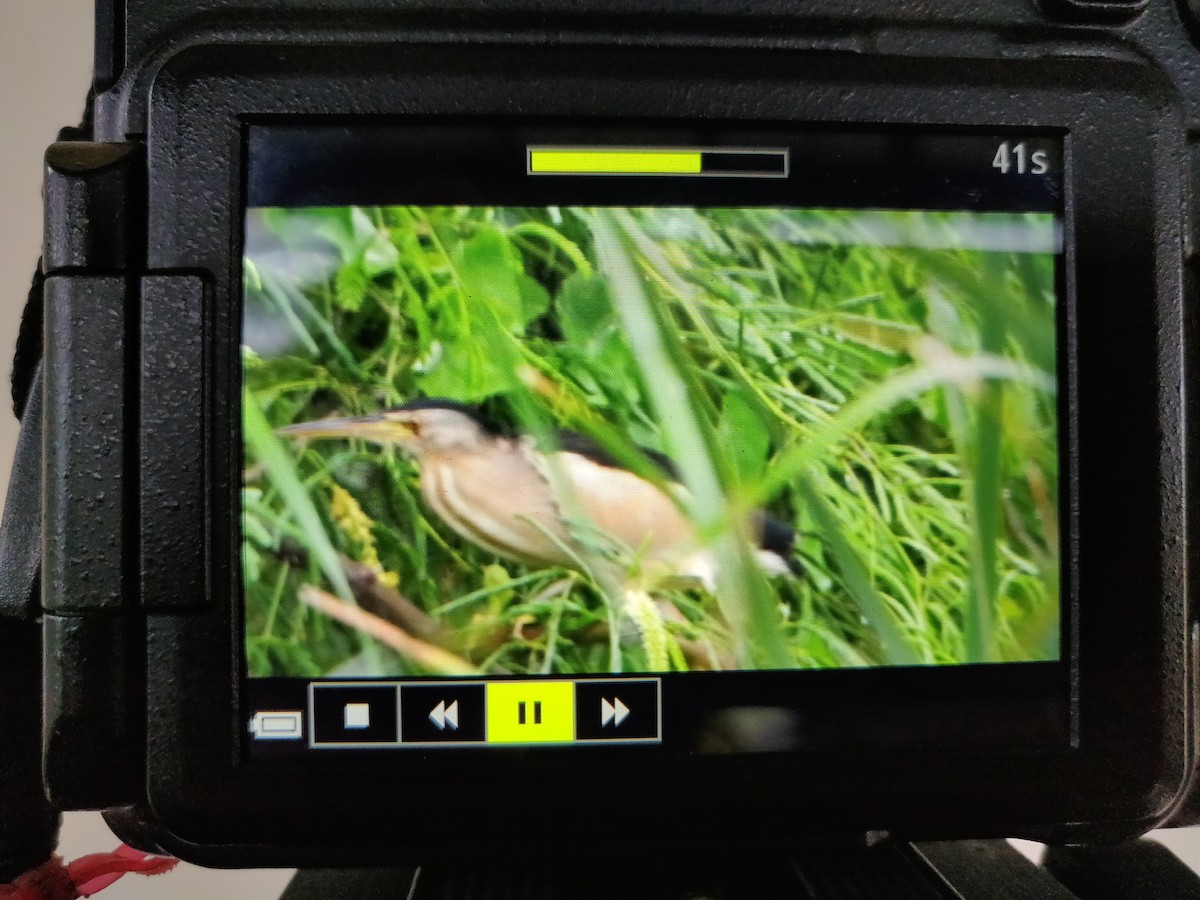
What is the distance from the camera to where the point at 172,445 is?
0.38 meters

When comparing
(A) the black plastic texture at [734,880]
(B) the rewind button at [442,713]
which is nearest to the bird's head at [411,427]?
(B) the rewind button at [442,713]

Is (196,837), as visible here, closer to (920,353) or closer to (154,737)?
(154,737)

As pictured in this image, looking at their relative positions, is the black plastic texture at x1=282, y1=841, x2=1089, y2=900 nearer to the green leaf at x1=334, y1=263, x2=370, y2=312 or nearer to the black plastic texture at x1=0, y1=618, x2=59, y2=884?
the black plastic texture at x1=0, y1=618, x2=59, y2=884

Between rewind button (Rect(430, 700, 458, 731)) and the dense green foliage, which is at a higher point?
the dense green foliage

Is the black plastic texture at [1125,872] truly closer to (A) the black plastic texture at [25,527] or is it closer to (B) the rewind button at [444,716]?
(B) the rewind button at [444,716]

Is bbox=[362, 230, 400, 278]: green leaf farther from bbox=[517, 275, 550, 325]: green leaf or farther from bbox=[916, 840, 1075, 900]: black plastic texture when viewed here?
bbox=[916, 840, 1075, 900]: black plastic texture

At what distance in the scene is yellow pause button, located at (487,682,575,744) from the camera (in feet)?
1.27

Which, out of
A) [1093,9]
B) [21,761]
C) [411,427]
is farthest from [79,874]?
[1093,9]

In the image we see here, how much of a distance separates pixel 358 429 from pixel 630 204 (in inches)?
6.5

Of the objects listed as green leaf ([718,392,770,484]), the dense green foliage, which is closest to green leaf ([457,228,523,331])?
A: the dense green foliage

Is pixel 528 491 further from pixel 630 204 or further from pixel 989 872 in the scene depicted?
pixel 989 872

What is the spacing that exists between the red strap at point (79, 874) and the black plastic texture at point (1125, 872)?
1.64ft

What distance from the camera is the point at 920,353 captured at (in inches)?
15.8

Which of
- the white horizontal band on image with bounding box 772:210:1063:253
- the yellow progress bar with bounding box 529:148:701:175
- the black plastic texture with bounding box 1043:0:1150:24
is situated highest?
the black plastic texture with bounding box 1043:0:1150:24
